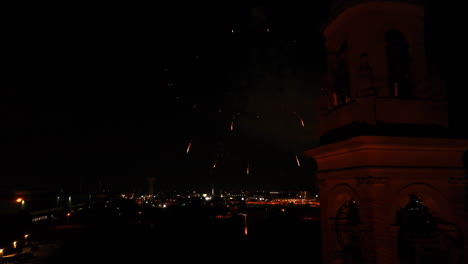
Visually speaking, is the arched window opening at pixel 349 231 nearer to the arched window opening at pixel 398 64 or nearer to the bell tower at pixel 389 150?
the bell tower at pixel 389 150

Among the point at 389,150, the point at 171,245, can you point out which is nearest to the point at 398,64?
the point at 389,150

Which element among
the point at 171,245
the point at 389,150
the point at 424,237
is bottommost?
the point at 171,245

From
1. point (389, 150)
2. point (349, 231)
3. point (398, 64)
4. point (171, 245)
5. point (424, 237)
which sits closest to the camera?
point (389, 150)

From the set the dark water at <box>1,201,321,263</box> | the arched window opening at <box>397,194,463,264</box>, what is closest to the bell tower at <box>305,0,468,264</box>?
the arched window opening at <box>397,194,463,264</box>

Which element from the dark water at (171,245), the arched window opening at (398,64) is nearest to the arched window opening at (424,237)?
the arched window opening at (398,64)

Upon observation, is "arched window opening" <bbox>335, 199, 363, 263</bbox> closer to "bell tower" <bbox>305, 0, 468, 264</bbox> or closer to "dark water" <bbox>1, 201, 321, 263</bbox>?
"bell tower" <bbox>305, 0, 468, 264</bbox>

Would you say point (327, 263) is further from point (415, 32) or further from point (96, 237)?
point (96, 237)

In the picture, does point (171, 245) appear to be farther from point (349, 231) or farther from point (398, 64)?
point (398, 64)

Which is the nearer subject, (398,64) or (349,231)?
(349,231)
